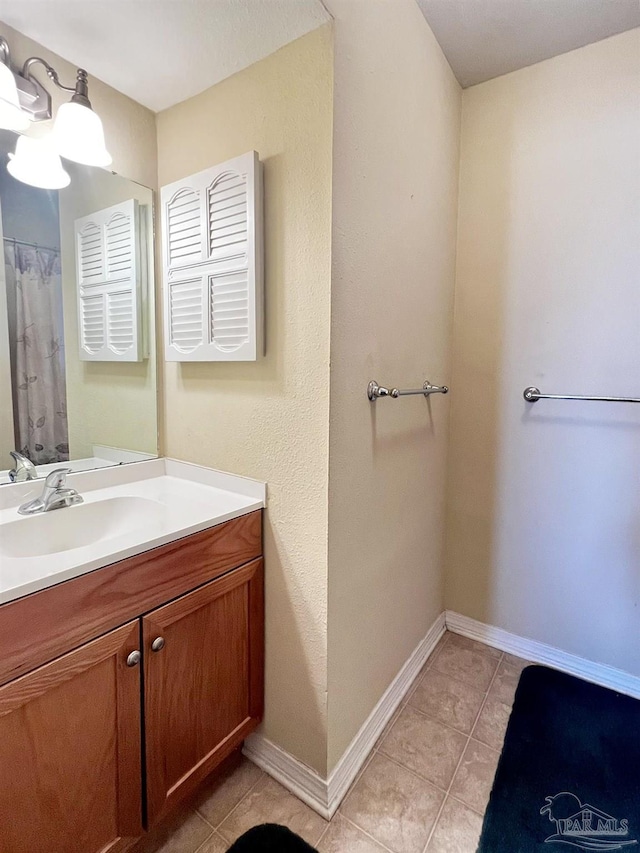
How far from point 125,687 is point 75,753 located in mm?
129

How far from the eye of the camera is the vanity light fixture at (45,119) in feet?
3.43

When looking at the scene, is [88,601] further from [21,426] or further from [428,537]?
[428,537]

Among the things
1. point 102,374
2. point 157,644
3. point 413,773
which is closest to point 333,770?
point 413,773

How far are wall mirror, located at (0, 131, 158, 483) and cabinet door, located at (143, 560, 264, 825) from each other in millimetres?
598

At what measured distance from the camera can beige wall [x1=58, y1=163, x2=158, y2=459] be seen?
3.96 ft

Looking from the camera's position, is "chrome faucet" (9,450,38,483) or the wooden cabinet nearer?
the wooden cabinet

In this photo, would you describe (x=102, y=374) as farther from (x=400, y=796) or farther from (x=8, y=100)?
(x=400, y=796)

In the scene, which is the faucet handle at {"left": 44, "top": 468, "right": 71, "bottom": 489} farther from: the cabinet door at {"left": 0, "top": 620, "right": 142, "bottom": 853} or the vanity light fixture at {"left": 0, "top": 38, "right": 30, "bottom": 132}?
the vanity light fixture at {"left": 0, "top": 38, "right": 30, "bottom": 132}

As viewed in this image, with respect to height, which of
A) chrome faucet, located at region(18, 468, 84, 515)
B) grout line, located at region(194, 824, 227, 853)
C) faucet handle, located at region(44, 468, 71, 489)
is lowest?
grout line, located at region(194, 824, 227, 853)

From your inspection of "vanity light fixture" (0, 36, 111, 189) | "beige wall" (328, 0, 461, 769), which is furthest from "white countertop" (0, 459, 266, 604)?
"vanity light fixture" (0, 36, 111, 189)

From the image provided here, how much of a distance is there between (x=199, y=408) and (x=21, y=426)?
0.49 m

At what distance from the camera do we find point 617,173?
1410 mm

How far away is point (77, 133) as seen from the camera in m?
1.08

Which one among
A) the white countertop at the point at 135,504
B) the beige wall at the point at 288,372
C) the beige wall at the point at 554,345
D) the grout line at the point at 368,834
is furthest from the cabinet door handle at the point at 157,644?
the beige wall at the point at 554,345
